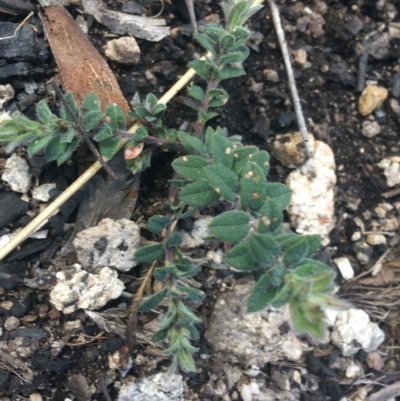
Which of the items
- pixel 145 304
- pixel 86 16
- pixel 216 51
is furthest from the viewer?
pixel 86 16

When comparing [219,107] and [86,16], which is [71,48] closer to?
[86,16]

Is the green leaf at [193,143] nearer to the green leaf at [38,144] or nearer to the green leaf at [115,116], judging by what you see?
the green leaf at [115,116]

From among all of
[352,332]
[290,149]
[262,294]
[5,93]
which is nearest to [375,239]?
[352,332]

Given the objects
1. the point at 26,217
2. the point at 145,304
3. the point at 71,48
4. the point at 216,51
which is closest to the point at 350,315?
the point at 145,304

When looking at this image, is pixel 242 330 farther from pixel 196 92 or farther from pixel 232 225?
pixel 196 92

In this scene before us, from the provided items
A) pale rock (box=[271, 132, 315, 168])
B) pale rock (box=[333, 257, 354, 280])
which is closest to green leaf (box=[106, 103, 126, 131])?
pale rock (box=[271, 132, 315, 168])

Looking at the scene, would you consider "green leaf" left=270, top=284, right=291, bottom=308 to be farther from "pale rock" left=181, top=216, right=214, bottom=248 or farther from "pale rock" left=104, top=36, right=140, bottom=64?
"pale rock" left=104, top=36, right=140, bottom=64

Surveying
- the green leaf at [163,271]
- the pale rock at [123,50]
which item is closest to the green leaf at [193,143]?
the green leaf at [163,271]
